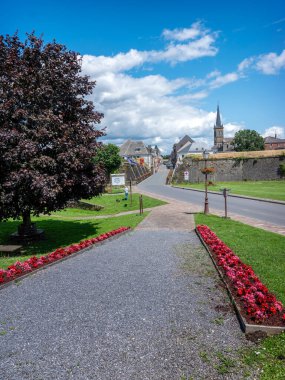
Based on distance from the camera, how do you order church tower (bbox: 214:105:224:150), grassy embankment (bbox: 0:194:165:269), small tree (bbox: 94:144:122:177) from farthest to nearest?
church tower (bbox: 214:105:224:150) → small tree (bbox: 94:144:122:177) → grassy embankment (bbox: 0:194:165:269)

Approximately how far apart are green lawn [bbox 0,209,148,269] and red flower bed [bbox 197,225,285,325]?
6839 millimetres

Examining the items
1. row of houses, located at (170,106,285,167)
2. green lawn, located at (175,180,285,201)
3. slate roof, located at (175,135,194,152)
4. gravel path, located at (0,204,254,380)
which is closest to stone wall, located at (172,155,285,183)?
green lawn, located at (175,180,285,201)

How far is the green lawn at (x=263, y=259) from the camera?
411 centimetres

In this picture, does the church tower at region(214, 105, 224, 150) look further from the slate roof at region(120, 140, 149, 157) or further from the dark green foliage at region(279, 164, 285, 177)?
the dark green foliage at region(279, 164, 285, 177)

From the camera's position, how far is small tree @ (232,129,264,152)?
86.6 metres

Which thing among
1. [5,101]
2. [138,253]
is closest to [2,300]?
[138,253]

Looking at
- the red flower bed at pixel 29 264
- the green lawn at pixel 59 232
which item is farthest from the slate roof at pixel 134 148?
the red flower bed at pixel 29 264

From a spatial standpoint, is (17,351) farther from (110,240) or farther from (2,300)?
(110,240)

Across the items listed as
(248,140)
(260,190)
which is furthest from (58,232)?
(248,140)

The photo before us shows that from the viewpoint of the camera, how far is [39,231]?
14.1 metres

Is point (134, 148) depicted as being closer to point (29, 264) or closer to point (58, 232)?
point (58, 232)

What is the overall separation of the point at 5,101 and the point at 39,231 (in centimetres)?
625

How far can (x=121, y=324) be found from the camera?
5.25m

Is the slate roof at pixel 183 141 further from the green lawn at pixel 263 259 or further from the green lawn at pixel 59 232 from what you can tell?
the green lawn at pixel 263 259
